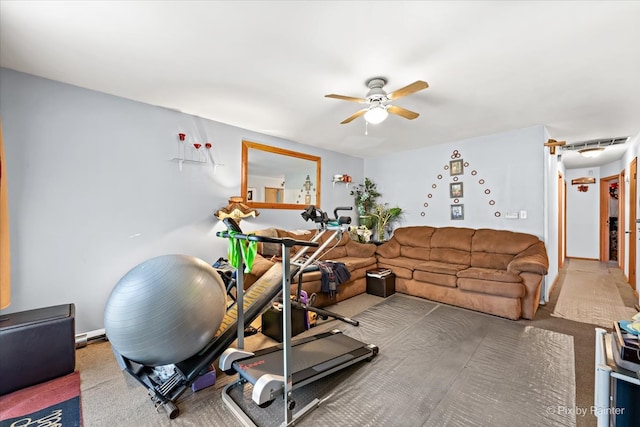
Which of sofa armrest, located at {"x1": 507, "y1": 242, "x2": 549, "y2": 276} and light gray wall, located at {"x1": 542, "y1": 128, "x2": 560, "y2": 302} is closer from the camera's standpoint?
sofa armrest, located at {"x1": 507, "y1": 242, "x2": 549, "y2": 276}

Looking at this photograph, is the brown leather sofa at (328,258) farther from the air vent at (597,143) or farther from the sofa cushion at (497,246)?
the air vent at (597,143)

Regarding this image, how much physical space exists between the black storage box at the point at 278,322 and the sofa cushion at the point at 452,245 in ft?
8.79

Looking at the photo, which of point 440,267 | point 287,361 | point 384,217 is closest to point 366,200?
point 384,217

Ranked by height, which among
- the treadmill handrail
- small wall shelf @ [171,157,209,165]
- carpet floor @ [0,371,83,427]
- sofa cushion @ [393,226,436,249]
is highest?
small wall shelf @ [171,157,209,165]

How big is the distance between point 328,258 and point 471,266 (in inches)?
87.9

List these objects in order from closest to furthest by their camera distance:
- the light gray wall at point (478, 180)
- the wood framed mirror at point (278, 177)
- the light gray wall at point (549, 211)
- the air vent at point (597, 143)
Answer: the light gray wall at point (549, 211), the light gray wall at point (478, 180), the wood framed mirror at point (278, 177), the air vent at point (597, 143)

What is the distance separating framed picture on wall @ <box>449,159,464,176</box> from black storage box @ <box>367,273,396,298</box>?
221 cm

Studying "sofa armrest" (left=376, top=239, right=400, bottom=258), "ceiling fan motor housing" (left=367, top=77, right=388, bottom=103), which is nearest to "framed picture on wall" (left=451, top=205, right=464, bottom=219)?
"sofa armrest" (left=376, top=239, right=400, bottom=258)

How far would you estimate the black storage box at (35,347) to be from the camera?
1956 mm

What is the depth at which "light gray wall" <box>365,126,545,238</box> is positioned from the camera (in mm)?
4094

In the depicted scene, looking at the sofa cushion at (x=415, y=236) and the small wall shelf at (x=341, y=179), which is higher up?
the small wall shelf at (x=341, y=179)

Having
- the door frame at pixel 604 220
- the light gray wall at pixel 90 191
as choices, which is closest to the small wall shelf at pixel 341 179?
the light gray wall at pixel 90 191

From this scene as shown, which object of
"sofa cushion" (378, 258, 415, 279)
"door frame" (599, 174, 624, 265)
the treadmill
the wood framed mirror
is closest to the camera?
the treadmill

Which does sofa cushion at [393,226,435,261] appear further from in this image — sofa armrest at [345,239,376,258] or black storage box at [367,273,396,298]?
black storage box at [367,273,396,298]
